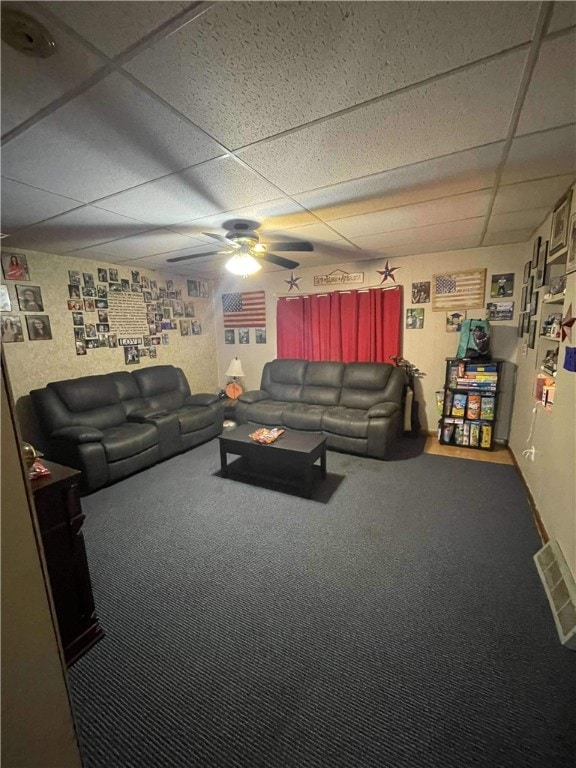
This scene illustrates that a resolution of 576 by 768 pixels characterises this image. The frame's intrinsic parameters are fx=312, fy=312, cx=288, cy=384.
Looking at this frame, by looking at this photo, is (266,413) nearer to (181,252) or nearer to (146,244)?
(181,252)

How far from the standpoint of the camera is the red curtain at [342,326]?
4125 millimetres

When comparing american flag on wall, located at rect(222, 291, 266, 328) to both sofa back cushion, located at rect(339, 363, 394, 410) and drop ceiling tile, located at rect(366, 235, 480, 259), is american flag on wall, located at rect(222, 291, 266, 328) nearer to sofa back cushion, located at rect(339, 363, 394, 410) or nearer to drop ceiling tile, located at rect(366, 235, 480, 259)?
sofa back cushion, located at rect(339, 363, 394, 410)

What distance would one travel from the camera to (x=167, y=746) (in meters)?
1.10

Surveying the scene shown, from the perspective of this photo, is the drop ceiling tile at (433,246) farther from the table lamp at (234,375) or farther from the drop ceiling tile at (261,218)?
the table lamp at (234,375)

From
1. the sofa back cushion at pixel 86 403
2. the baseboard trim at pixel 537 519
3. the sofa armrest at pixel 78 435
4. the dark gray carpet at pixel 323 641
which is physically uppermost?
the sofa back cushion at pixel 86 403

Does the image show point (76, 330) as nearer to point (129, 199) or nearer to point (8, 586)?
point (129, 199)

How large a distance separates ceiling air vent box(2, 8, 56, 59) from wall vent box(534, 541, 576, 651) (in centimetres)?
288

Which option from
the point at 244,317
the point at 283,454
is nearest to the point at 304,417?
the point at 283,454

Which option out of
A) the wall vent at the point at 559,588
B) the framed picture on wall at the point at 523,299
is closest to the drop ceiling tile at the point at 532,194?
the framed picture on wall at the point at 523,299

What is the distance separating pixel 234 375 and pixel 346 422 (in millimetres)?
2158

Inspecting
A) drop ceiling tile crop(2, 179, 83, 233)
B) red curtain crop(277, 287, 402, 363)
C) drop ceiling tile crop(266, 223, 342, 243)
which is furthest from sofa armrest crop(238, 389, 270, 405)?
drop ceiling tile crop(2, 179, 83, 233)

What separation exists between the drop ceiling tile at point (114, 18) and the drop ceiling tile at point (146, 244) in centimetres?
183

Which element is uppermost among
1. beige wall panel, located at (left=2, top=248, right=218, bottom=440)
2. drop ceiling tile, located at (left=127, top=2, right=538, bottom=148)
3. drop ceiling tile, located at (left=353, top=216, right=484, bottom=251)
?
drop ceiling tile, located at (left=353, top=216, right=484, bottom=251)

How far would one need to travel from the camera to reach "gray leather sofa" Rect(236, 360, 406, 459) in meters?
3.44
